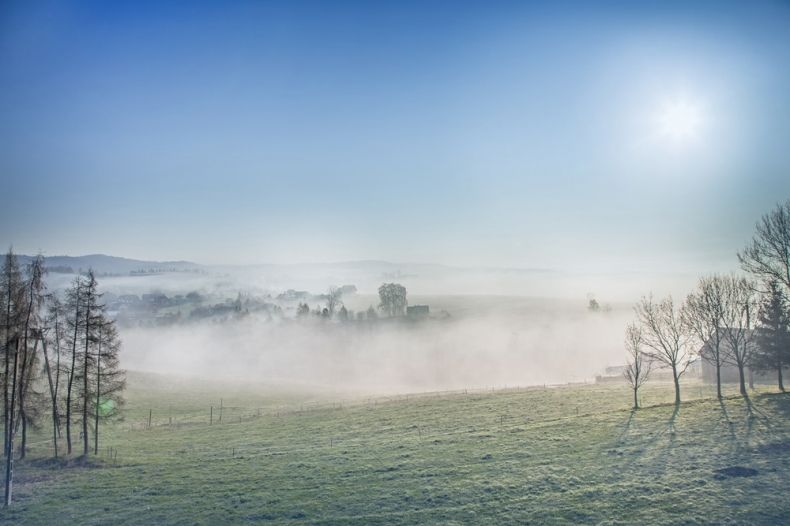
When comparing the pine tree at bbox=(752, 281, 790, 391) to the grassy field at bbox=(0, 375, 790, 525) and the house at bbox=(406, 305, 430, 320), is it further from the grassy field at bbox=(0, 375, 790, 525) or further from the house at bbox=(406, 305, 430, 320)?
the house at bbox=(406, 305, 430, 320)

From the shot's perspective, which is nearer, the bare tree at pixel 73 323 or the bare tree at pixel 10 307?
the bare tree at pixel 10 307

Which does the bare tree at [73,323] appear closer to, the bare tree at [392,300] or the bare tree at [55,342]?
the bare tree at [55,342]

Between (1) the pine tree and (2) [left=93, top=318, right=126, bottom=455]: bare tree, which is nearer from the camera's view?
(2) [left=93, top=318, right=126, bottom=455]: bare tree

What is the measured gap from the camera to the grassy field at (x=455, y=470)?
28.3m

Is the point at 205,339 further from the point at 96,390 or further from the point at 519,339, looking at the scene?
the point at 96,390

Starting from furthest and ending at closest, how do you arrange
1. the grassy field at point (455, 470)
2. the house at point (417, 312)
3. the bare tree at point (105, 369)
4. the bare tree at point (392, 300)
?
the bare tree at point (392, 300) < the house at point (417, 312) < the bare tree at point (105, 369) < the grassy field at point (455, 470)

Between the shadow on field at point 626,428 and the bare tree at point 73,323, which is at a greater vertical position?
the bare tree at point 73,323

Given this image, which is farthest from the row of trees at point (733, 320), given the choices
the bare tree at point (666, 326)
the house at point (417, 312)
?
the house at point (417, 312)

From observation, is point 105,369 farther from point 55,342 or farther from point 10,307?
point 10,307

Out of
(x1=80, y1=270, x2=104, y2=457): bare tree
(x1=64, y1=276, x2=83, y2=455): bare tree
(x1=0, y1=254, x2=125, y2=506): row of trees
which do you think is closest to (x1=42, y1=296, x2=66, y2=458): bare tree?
(x1=0, y1=254, x2=125, y2=506): row of trees

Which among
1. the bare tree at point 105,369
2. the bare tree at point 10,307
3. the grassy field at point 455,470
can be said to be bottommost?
the grassy field at point 455,470

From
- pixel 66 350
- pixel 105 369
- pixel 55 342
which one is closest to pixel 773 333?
pixel 105 369

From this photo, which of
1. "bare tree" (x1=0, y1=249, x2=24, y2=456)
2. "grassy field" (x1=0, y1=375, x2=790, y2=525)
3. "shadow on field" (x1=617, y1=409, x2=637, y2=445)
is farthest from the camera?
"shadow on field" (x1=617, y1=409, x2=637, y2=445)

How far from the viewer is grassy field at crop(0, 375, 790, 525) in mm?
28344
